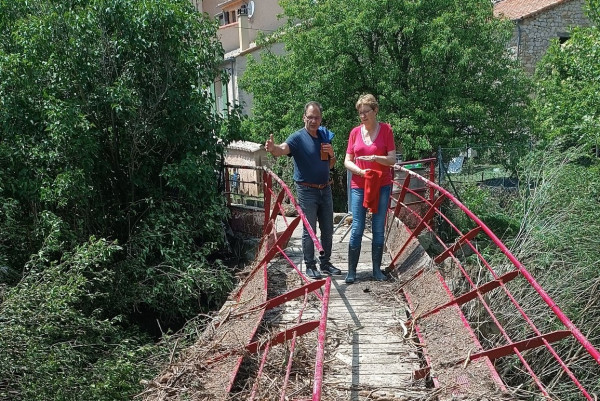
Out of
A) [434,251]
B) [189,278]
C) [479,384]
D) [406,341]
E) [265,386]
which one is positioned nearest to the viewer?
[479,384]

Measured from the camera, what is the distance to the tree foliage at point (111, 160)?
7.49 metres

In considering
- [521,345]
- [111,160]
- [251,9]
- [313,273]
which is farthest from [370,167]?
[251,9]

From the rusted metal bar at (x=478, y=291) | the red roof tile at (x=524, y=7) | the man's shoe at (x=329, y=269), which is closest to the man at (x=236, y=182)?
the man's shoe at (x=329, y=269)

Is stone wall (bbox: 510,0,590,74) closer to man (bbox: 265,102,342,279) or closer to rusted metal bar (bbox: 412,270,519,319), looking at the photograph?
man (bbox: 265,102,342,279)

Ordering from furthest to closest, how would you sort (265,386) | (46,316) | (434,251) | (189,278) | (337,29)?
(337,29) < (434,251) < (189,278) < (46,316) < (265,386)

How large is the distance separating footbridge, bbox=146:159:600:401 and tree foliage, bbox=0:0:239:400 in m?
1.97

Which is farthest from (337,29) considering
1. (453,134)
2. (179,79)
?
(179,79)

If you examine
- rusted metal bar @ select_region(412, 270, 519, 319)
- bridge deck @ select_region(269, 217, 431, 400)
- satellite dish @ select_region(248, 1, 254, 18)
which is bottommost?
bridge deck @ select_region(269, 217, 431, 400)

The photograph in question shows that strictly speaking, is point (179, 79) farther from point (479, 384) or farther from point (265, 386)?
point (479, 384)

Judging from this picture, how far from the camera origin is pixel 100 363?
6.33 m

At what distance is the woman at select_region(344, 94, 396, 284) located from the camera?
17.8ft

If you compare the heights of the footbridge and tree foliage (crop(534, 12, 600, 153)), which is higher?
tree foliage (crop(534, 12, 600, 153))

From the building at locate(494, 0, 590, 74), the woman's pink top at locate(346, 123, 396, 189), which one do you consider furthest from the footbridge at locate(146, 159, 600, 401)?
the building at locate(494, 0, 590, 74)

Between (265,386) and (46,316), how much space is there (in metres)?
3.09
